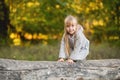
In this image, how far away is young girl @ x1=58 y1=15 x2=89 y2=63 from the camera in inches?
230

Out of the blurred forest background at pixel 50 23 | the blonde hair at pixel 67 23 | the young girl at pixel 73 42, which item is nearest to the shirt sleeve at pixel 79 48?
the young girl at pixel 73 42

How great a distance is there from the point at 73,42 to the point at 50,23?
844cm

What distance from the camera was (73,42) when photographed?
5.95 metres

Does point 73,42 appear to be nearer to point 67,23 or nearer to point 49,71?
point 67,23

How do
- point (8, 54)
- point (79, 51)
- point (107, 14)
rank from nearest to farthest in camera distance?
1. point (79, 51)
2. point (8, 54)
3. point (107, 14)

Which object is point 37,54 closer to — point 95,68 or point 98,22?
point 95,68

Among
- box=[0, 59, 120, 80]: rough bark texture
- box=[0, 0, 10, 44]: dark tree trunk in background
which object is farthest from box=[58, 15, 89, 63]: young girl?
box=[0, 0, 10, 44]: dark tree trunk in background

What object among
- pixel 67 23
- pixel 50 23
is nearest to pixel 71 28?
pixel 67 23

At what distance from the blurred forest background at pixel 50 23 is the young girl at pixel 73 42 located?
3.72 m

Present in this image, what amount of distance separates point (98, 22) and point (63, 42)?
1006cm

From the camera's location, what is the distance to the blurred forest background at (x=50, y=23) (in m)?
11.6

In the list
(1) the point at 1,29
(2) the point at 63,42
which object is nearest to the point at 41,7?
(1) the point at 1,29

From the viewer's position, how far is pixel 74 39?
19.5 ft

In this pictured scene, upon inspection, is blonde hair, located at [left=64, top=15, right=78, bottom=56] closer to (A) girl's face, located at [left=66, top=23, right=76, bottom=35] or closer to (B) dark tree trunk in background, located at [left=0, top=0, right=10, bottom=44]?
(A) girl's face, located at [left=66, top=23, right=76, bottom=35]
